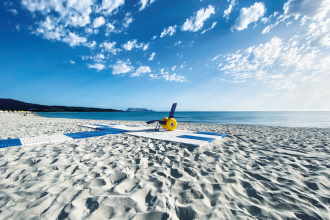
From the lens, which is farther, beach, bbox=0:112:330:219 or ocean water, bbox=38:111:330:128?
ocean water, bbox=38:111:330:128

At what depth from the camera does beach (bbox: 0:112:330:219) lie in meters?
1.86

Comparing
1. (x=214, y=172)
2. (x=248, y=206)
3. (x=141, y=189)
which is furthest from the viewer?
(x=214, y=172)

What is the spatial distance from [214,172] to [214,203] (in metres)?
0.99

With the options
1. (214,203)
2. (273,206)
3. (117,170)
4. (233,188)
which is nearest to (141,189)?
(117,170)

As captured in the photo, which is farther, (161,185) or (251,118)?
(251,118)

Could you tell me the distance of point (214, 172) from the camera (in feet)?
9.76

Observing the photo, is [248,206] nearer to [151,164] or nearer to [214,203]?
[214,203]

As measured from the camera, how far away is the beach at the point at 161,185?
1861 mm

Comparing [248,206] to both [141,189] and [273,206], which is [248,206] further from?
[141,189]

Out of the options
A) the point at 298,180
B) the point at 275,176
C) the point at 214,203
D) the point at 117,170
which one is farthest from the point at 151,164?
the point at 298,180

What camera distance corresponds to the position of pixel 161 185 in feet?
8.16

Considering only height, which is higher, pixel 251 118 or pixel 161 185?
pixel 251 118

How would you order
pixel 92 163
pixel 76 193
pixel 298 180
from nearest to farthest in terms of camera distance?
pixel 76 193 < pixel 298 180 < pixel 92 163

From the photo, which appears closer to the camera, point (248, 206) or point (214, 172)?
point (248, 206)
